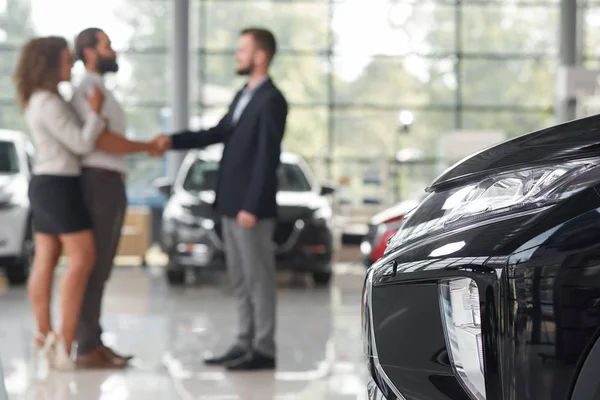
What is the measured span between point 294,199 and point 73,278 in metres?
4.00

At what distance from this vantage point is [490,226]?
1.75 m

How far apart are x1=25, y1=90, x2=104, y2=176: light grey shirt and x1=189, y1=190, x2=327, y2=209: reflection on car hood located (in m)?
3.47

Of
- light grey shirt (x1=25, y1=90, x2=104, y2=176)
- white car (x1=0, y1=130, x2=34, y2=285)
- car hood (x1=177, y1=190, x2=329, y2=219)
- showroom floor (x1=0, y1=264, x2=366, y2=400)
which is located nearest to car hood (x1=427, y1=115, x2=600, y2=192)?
showroom floor (x1=0, y1=264, x2=366, y2=400)

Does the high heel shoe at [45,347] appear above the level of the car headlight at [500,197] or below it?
below

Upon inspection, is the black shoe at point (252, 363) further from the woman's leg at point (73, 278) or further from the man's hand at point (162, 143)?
the man's hand at point (162, 143)

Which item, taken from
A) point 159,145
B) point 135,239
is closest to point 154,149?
point 159,145

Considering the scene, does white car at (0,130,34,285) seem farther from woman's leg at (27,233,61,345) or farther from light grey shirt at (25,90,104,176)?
light grey shirt at (25,90,104,176)

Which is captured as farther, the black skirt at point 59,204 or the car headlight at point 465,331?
the black skirt at point 59,204

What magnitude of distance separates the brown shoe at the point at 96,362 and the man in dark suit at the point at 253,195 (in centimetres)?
50

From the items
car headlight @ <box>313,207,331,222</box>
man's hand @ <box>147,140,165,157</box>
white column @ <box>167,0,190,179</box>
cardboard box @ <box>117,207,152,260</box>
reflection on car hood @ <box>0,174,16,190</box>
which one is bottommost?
cardboard box @ <box>117,207,152,260</box>

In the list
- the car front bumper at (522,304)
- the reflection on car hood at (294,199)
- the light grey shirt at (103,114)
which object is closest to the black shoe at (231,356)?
the light grey shirt at (103,114)

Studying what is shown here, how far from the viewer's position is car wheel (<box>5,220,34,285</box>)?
8.29 m

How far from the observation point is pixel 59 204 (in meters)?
4.34

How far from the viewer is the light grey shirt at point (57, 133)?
4.33 m
